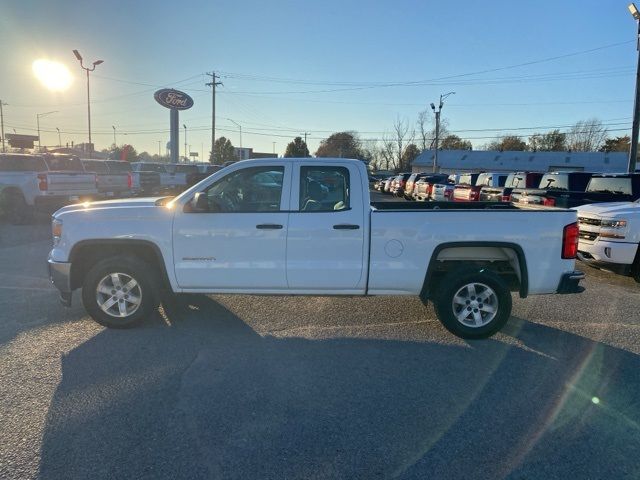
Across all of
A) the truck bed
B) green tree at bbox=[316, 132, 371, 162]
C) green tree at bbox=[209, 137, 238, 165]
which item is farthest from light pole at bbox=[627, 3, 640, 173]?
green tree at bbox=[316, 132, 371, 162]

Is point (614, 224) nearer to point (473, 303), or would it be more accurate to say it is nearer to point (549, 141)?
point (473, 303)

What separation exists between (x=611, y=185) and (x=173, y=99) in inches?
1327

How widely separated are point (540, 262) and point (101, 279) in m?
4.73

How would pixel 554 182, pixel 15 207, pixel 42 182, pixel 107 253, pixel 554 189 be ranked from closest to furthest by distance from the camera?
pixel 107 253 < pixel 554 189 < pixel 42 182 < pixel 15 207 < pixel 554 182

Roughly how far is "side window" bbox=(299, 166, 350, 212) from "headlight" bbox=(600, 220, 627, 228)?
5010 mm

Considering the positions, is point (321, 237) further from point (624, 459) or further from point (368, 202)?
point (624, 459)

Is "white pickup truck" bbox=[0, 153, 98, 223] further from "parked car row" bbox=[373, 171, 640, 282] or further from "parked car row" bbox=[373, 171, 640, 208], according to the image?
"parked car row" bbox=[373, 171, 640, 282]

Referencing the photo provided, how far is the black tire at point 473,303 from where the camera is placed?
479 cm

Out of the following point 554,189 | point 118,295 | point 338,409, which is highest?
point 554,189

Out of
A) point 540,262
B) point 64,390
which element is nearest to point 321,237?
point 540,262

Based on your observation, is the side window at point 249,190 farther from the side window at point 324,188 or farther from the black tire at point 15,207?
the black tire at point 15,207

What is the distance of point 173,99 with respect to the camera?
36.7m

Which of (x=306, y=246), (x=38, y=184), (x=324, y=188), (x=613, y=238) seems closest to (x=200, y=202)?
(x=306, y=246)

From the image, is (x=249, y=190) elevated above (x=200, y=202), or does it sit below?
above
